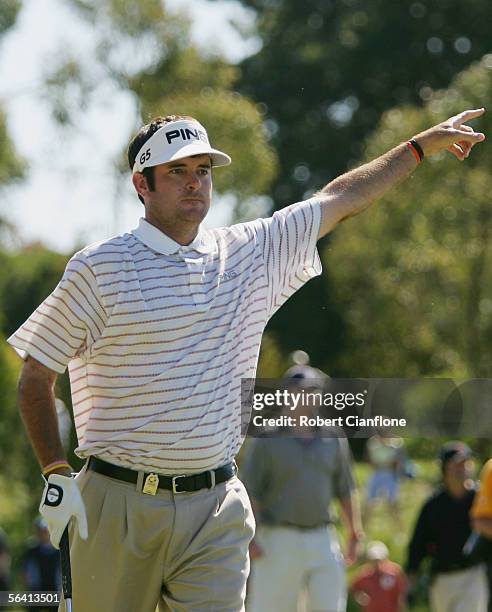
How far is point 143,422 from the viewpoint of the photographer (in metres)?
4.00

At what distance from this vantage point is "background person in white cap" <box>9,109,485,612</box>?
4.00m

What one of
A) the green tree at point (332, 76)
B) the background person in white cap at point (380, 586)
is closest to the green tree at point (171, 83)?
the green tree at point (332, 76)

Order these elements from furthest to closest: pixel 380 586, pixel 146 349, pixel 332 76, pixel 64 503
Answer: pixel 332 76 → pixel 380 586 → pixel 146 349 → pixel 64 503

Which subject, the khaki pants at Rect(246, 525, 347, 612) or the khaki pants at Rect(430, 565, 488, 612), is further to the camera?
the khaki pants at Rect(430, 565, 488, 612)

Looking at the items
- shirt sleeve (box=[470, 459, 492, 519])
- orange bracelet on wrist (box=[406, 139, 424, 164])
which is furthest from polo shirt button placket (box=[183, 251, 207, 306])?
shirt sleeve (box=[470, 459, 492, 519])

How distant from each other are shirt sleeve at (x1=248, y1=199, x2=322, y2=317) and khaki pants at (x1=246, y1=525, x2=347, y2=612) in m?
3.55

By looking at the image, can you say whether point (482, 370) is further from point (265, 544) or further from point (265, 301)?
point (265, 301)

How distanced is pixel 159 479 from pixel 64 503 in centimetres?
28

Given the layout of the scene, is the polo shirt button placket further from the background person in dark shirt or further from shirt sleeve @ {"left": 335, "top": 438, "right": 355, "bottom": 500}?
the background person in dark shirt

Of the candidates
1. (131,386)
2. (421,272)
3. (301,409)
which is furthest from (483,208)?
(131,386)

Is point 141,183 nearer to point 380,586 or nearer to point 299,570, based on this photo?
point 299,570

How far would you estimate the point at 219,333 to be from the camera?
162 inches

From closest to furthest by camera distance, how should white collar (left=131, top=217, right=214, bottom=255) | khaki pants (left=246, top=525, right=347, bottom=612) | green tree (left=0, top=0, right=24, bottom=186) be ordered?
white collar (left=131, top=217, right=214, bottom=255) < khaki pants (left=246, top=525, right=347, bottom=612) < green tree (left=0, top=0, right=24, bottom=186)

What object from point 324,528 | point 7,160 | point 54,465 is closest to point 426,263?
point 7,160
